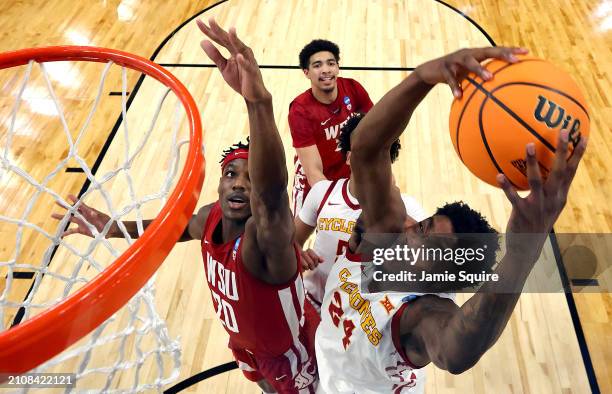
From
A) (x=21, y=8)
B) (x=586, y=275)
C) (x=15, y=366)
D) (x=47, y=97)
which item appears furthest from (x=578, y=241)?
(x=21, y=8)

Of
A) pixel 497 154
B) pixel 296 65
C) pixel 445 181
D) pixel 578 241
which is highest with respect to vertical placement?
pixel 296 65

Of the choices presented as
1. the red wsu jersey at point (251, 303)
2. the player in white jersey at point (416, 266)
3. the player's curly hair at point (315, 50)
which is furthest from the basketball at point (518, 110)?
the player's curly hair at point (315, 50)

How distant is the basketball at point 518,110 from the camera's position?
140 centimetres

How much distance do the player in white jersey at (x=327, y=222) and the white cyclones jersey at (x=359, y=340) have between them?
164mm

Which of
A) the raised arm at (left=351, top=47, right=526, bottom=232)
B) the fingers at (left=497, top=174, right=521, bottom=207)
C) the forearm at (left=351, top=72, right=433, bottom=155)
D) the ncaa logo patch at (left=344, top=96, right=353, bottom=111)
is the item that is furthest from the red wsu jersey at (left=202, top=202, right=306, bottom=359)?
the ncaa logo patch at (left=344, top=96, right=353, bottom=111)

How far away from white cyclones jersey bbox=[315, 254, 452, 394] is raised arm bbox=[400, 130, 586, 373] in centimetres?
24

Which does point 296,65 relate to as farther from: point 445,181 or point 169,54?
point 445,181

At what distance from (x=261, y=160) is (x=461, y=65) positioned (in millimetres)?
627

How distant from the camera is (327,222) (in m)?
2.48

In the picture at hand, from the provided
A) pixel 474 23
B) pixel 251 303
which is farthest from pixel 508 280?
pixel 474 23

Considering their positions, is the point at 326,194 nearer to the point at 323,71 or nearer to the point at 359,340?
the point at 359,340

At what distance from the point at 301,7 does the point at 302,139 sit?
10.8 ft

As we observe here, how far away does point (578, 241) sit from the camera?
12.3ft

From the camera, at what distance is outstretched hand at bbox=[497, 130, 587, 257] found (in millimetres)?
1083
